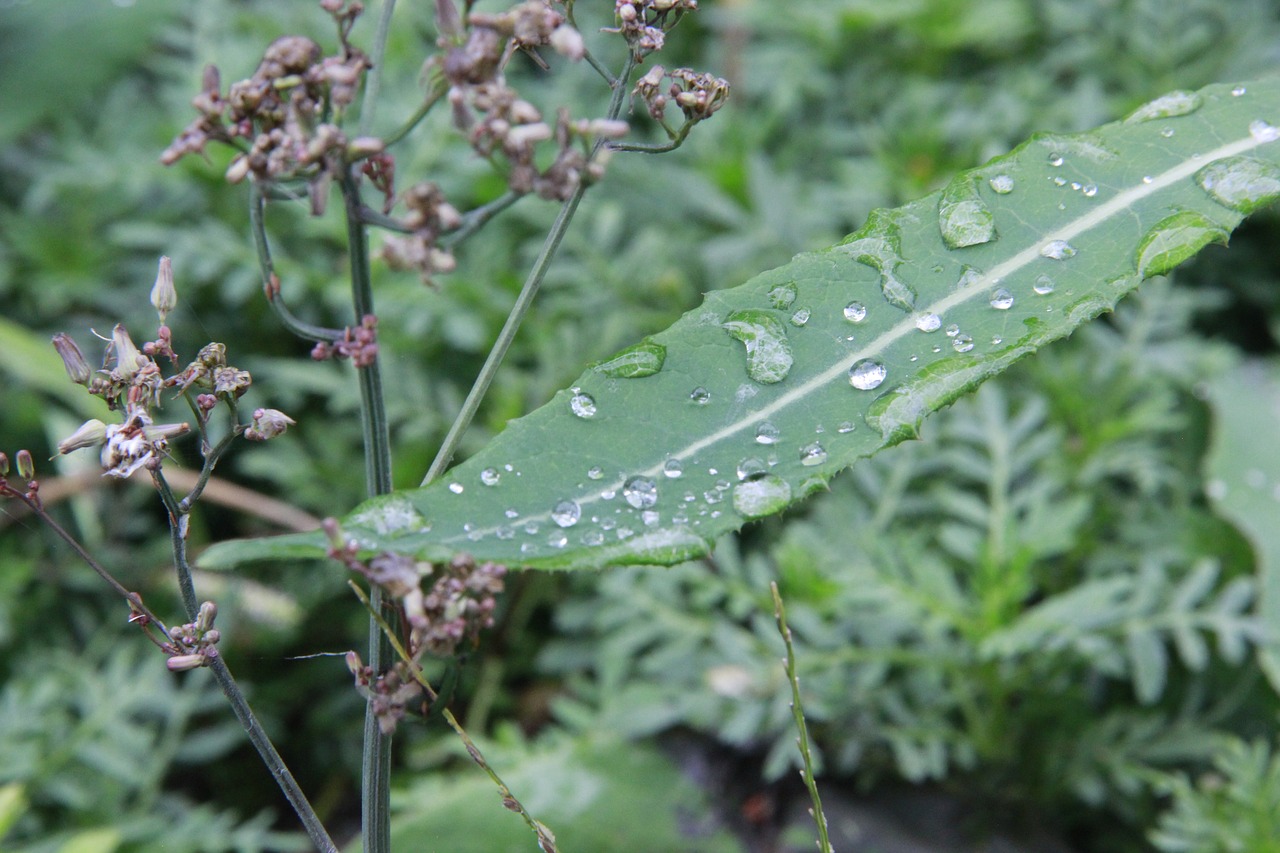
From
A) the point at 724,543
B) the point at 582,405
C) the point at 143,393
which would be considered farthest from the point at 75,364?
the point at 724,543

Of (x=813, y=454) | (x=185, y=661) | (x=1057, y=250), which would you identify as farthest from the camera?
(x=1057, y=250)

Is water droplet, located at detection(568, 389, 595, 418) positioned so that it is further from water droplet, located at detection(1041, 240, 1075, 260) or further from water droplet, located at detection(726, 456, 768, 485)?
water droplet, located at detection(1041, 240, 1075, 260)

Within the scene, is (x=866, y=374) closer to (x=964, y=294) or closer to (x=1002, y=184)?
(x=964, y=294)

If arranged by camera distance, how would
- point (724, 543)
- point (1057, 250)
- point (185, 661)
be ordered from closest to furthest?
point (185, 661)
point (1057, 250)
point (724, 543)

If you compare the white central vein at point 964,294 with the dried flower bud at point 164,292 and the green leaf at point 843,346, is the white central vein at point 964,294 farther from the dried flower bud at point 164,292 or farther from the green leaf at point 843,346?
Result: the dried flower bud at point 164,292

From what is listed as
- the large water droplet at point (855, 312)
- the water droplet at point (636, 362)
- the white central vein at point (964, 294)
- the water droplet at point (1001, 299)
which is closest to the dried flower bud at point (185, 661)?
the white central vein at point (964, 294)

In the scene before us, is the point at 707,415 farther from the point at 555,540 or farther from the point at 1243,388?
the point at 1243,388
